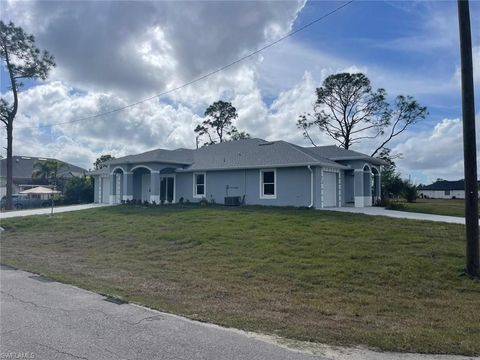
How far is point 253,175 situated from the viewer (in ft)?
80.8

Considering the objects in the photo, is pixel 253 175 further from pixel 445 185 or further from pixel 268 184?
pixel 445 185

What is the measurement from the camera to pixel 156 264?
11578mm

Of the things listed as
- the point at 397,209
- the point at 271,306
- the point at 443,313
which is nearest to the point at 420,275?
the point at 443,313

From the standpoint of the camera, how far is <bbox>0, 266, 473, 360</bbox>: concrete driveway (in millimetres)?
4828

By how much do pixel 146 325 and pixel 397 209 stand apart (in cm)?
1974

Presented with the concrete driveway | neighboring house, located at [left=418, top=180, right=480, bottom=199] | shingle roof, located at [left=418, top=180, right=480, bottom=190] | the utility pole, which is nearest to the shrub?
the concrete driveway

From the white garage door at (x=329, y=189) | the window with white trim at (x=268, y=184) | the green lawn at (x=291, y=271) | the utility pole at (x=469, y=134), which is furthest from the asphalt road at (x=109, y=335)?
the white garage door at (x=329, y=189)

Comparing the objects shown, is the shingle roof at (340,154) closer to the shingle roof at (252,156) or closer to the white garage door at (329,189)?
the shingle roof at (252,156)

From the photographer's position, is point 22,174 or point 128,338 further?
point 22,174

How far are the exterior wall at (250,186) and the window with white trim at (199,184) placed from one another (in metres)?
0.31

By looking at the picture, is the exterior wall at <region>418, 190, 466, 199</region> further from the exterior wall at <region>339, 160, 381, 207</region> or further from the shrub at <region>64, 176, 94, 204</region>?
the shrub at <region>64, 176, 94, 204</region>

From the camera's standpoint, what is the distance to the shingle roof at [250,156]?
23.4 meters

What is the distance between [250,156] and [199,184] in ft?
13.4

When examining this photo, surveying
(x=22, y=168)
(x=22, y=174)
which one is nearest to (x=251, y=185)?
(x=22, y=174)
